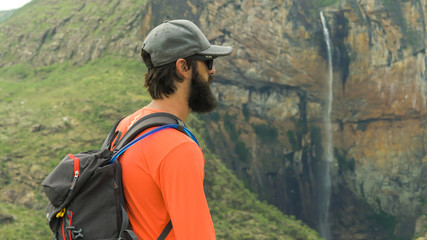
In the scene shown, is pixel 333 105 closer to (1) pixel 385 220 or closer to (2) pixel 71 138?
(1) pixel 385 220

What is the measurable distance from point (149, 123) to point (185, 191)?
1.07 feet

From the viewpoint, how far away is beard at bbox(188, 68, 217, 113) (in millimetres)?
2225

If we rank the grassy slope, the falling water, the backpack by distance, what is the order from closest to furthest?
the backpack
the grassy slope
the falling water

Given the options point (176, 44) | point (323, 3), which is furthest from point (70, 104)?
point (176, 44)

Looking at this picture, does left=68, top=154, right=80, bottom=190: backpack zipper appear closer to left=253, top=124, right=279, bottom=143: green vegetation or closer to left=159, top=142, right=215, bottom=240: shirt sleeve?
left=159, top=142, right=215, bottom=240: shirt sleeve

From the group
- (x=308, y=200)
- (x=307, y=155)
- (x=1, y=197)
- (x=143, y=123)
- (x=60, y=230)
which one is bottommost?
(x=308, y=200)

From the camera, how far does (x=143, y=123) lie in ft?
6.61

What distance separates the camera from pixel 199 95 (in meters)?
2.26

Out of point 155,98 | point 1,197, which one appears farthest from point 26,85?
Result: point 155,98

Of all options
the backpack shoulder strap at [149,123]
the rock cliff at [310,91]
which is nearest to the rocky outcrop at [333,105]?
the rock cliff at [310,91]

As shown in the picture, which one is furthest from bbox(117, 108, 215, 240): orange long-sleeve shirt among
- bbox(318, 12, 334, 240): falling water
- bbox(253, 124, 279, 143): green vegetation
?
bbox(318, 12, 334, 240): falling water

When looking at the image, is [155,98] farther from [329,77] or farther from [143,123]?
[329,77]

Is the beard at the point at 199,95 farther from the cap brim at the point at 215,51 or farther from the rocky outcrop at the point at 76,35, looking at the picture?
the rocky outcrop at the point at 76,35

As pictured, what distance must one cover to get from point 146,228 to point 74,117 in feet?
58.5
